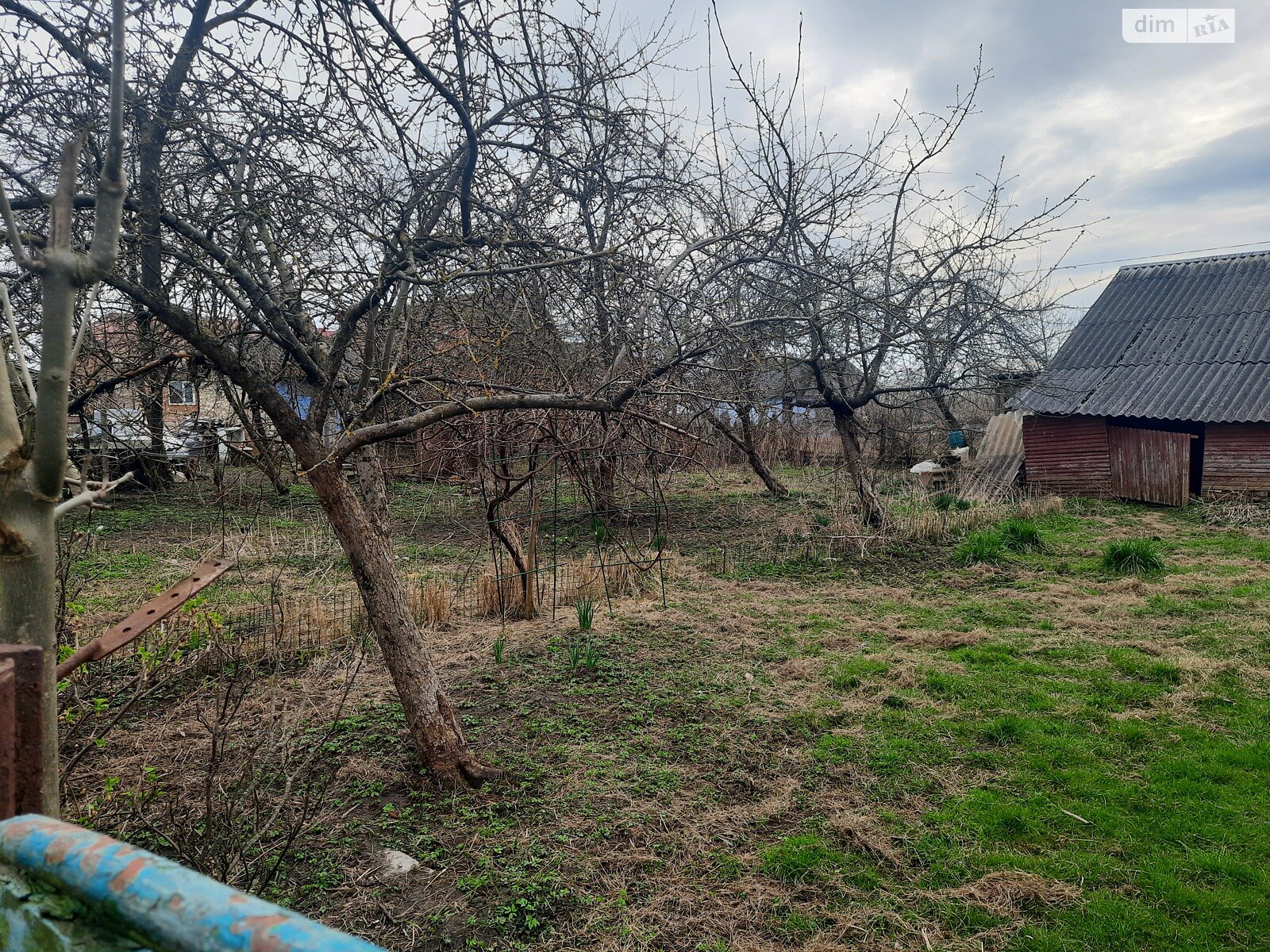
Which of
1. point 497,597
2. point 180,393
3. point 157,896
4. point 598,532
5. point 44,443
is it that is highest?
point 180,393

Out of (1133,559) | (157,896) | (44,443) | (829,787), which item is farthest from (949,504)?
(157,896)

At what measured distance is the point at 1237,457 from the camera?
12.3 metres

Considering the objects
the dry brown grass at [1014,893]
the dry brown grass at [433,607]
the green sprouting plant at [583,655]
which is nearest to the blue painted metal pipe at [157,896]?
the dry brown grass at [1014,893]

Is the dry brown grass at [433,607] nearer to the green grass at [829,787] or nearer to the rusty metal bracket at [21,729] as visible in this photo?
the green grass at [829,787]

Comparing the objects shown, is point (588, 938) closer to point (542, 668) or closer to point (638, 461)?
point (542, 668)

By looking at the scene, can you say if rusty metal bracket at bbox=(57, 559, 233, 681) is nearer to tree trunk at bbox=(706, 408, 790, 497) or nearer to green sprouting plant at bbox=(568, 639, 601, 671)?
green sprouting plant at bbox=(568, 639, 601, 671)

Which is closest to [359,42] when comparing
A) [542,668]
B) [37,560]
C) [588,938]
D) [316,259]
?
[316,259]

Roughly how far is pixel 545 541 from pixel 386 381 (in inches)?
294

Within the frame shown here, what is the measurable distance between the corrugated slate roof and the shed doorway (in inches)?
16.7

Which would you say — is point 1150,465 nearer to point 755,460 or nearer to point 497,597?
point 755,460

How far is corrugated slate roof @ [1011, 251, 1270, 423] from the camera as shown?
500 inches

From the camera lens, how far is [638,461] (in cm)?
685

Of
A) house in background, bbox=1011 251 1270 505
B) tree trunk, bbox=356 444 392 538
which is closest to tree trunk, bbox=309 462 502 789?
tree trunk, bbox=356 444 392 538

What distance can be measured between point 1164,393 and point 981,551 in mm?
7440
